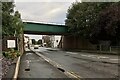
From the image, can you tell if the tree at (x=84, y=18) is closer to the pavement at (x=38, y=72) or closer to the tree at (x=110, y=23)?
the tree at (x=110, y=23)

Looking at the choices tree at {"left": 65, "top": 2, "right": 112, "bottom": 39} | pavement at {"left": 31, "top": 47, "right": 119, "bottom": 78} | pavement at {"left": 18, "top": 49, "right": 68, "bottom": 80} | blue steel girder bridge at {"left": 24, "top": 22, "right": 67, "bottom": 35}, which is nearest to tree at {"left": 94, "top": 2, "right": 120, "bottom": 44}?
tree at {"left": 65, "top": 2, "right": 112, "bottom": 39}

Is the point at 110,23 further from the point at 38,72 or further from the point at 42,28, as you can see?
the point at 38,72

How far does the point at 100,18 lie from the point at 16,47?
2072cm

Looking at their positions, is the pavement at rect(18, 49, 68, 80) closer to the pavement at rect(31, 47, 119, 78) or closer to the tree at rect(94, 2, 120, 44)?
the pavement at rect(31, 47, 119, 78)

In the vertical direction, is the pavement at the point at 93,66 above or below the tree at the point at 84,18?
below

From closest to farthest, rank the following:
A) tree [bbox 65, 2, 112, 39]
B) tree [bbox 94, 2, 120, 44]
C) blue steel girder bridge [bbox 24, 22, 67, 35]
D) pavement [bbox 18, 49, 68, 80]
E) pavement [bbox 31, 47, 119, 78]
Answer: pavement [bbox 18, 49, 68, 80]
pavement [bbox 31, 47, 119, 78]
tree [bbox 94, 2, 120, 44]
tree [bbox 65, 2, 112, 39]
blue steel girder bridge [bbox 24, 22, 67, 35]

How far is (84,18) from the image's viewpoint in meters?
57.9

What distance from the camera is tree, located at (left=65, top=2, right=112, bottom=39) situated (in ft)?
180

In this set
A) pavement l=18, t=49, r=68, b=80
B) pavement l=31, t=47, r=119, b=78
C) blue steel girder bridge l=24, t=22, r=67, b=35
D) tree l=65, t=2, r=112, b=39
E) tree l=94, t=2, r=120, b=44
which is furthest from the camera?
blue steel girder bridge l=24, t=22, r=67, b=35

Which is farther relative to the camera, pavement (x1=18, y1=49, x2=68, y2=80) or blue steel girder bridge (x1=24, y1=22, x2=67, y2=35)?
blue steel girder bridge (x1=24, y1=22, x2=67, y2=35)

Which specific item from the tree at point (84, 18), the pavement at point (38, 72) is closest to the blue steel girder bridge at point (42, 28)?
the tree at point (84, 18)

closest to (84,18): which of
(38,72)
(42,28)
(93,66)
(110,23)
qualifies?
(42,28)

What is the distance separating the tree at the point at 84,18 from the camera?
54.9m

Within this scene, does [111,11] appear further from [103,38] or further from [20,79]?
[20,79]
